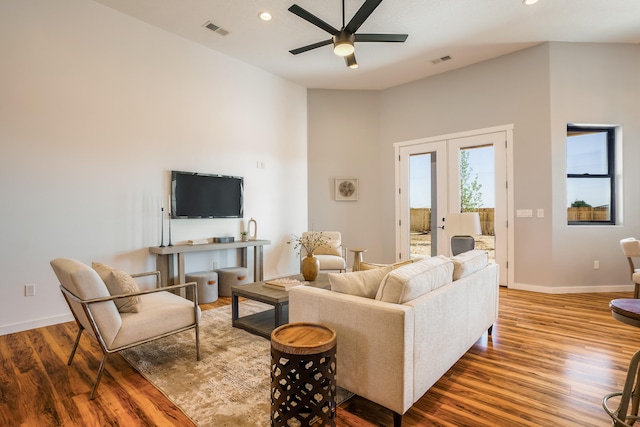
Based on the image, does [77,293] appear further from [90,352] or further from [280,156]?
[280,156]

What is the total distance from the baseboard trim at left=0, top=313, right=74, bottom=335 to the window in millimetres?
6622

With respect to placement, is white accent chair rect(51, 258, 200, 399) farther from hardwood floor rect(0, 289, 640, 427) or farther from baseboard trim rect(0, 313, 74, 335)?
baseboard trim rect(0, 313, 74, 335)

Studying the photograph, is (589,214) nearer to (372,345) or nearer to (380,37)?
(380,37)

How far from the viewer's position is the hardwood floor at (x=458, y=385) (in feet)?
5.97

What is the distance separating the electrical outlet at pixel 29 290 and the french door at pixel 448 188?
17.0 feet

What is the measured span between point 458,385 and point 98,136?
4248mm

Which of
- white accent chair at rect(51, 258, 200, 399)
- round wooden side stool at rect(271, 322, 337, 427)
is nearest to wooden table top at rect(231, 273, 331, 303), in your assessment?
white accent chair at rect(51, 258, 200, 399)

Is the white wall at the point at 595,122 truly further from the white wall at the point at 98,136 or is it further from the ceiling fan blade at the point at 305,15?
the white wall at the point at 98,136

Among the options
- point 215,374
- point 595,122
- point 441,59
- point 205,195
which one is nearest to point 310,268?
point 215,374

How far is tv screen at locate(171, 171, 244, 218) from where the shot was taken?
14.2 ft

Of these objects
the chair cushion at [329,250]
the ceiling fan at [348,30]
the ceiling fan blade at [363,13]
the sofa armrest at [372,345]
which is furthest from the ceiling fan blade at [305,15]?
the chair cushion at [329,250]

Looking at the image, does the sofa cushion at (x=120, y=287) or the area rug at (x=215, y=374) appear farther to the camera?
the sofa cushion at (x=120, y=287)

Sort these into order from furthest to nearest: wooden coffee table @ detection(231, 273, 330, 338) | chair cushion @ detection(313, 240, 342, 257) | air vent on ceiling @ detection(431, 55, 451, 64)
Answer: chair cushion @ detection(313, 240, 342, 257)
air vent on ceiling @ detection(431, 55, 451, 64)
wooden coffee table @ detection(231, 273, 330, 338)

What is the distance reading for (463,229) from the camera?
4082 mm
